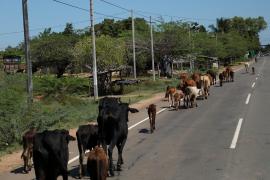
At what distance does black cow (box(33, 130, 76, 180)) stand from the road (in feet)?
8.84

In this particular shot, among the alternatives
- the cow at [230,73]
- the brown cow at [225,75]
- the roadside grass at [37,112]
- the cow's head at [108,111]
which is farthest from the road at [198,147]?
the cow at [230,73]

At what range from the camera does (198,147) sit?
51.3 ft

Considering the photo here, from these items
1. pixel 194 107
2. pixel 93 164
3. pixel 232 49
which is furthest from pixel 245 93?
pixel 232 49

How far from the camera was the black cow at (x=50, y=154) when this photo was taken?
9.19 m

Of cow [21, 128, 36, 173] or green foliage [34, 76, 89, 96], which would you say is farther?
green foliage [34, 76, 89, 96]

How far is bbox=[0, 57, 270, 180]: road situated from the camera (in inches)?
482

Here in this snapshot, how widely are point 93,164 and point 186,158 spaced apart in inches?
211

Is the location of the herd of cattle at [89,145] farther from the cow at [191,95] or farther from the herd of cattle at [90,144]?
the cow at [191,95]

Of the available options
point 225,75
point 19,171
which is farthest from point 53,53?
point 19,171

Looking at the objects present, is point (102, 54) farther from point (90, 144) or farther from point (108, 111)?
point (108, 111)

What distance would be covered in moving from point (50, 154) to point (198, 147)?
7.18 metres

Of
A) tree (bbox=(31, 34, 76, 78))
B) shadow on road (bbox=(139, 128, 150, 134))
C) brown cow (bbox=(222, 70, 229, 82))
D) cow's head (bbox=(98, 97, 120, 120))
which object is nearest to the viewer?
cow's head (bbox=(98, 97, 120, 120))

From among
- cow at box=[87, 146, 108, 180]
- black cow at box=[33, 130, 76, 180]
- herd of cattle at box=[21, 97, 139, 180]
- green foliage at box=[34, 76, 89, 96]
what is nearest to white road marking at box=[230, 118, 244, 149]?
herd of cattle at box=[21, 97, 139, 180]

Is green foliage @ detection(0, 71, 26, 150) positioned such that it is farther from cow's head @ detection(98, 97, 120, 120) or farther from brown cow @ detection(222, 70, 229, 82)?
brown cow @ detection(222, 70, 229, 82)
